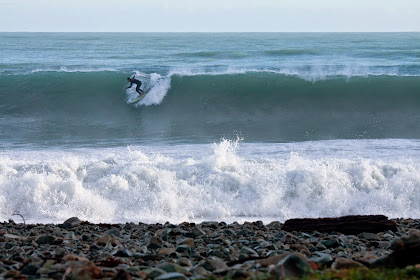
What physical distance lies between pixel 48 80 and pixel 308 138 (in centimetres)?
1178

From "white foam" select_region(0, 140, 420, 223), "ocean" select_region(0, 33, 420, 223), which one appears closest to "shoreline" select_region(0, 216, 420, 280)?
"white foam" select_region(0, 140, 420, 223)

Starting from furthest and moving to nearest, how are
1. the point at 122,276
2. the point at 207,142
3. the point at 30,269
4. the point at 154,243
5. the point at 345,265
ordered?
the point at 207,142, the point at 154,243, the point at 30,269, the point at 345,265, the point at 122,276

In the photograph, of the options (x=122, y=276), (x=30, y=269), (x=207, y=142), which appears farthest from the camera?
(x=207, y=142)

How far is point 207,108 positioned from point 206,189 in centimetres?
1018

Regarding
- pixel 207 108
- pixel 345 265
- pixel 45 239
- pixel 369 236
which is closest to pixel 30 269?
pixel 45 239

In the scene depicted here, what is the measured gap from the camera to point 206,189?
10.0m

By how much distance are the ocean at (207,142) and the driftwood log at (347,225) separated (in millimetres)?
2420

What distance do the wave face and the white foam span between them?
4.98 m

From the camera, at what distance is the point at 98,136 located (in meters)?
16.5

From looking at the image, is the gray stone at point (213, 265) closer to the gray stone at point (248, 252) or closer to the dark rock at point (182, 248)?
the gray stone at point (248, 252)

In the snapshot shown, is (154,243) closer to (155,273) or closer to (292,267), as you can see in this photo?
(155,273)

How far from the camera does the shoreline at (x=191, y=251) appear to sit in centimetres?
370

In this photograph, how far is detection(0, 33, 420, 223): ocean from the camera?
9633mm

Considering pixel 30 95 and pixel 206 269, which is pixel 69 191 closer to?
pixel 206 269
